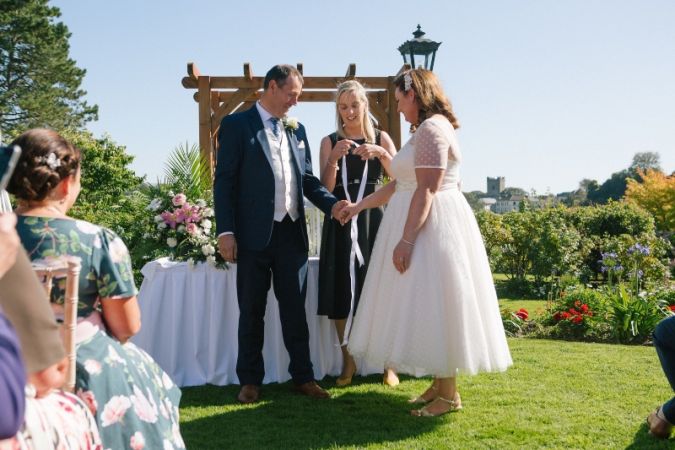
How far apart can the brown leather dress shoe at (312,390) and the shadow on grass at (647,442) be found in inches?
77.0

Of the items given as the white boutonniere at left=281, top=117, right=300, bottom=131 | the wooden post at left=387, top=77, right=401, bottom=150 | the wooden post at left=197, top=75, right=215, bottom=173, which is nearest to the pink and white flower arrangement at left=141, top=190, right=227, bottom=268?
the white boutonniere at left=281, top=117, right=300, bottom=131

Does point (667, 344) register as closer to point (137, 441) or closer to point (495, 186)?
point (137, 441)

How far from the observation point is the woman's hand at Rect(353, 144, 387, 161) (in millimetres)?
4688

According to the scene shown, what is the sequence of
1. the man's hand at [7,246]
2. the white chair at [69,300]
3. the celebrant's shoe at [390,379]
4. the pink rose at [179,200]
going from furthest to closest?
1. the pink rose at [179,200]
2. the celebrant's shoe at [390,379]
3. the white chair at [69,300]
4. the man's hand at [7,246]

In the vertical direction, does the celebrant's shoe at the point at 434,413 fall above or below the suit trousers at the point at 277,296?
below

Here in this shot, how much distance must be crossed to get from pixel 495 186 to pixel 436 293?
159395 mm

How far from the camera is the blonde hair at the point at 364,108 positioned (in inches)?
185

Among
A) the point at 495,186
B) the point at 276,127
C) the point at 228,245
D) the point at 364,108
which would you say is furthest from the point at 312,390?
the point at 495,186

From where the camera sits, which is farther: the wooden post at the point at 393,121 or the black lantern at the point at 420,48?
the wooden post at the point at 393,121

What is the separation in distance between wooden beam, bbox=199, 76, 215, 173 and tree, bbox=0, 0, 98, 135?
831 inches

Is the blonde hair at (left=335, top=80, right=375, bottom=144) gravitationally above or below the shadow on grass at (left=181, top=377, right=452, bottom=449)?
above

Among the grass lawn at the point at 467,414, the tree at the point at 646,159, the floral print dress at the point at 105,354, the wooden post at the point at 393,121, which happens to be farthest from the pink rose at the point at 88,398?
the tree at the point at 646,159

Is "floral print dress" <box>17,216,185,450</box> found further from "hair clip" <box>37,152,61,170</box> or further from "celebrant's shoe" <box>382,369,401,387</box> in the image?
"celebrant's shoe" <box>382,369,401,387</box>

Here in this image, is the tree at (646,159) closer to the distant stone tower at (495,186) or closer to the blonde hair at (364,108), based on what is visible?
the distant stone tower at (495,186)
